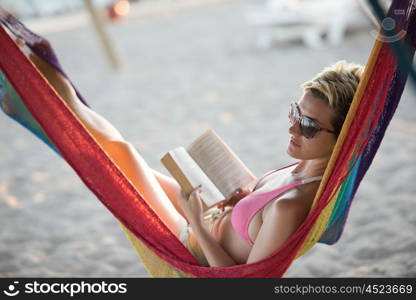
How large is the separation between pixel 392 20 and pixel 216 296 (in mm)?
802

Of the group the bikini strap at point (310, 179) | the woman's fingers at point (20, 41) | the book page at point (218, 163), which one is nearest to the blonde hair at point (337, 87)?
the bikini strap at point (310, 179)

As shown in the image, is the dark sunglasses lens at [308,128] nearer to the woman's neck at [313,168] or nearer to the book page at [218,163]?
the woman's neck at [313,168]

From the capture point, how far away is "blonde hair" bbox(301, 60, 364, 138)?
1216 mm

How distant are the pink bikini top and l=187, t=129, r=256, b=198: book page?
0.06 metres

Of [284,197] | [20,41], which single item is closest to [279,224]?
[284,197]

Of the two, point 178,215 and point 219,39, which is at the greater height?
point 219,39

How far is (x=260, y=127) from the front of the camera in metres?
3.54

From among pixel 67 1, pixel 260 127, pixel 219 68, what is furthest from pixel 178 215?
pixel 67 1

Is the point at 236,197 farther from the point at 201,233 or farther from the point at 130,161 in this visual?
the point at 130,161

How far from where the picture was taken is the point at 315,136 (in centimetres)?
125

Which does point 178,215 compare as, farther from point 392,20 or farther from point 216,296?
point 392,20

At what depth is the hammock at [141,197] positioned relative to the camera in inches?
46.1

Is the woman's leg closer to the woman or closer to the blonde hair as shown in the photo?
the woman

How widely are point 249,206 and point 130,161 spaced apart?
44 cm
